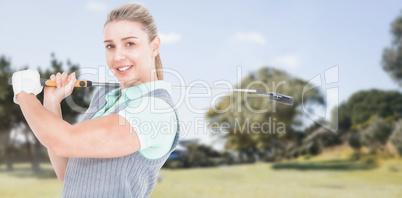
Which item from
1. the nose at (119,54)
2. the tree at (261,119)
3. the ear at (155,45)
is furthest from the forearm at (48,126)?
the tree at (261,119)

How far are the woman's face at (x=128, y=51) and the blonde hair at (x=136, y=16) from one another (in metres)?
0.01

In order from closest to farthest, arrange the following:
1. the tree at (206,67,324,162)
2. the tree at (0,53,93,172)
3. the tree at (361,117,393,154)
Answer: the tree at (0,53,93,172), the tree at (361,117,393,154), the tree at (206,67,324,162)

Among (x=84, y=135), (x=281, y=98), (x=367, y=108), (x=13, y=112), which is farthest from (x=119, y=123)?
(x=367, y=108)

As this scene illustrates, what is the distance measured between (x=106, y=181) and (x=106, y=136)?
0.45ft

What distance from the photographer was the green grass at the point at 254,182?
623 centimetres

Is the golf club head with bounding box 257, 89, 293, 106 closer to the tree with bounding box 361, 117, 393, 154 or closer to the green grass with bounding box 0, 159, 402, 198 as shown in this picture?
the green grass with bounding box 0, 159, 402, 198

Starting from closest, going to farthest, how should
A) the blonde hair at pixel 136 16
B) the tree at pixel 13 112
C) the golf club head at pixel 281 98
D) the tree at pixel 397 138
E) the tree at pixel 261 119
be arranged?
the blonde hair at pixel 136 16
the golf club head at pixel 281 98
the tree at pixel 13 112
the tree at pixel 397 138
the tree at pixel 261 119

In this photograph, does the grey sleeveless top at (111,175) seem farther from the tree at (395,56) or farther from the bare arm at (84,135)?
the tree at (395,56)

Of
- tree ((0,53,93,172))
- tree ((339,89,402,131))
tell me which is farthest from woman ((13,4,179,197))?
tree ((339,89,402,131))

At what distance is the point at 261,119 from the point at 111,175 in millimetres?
6558

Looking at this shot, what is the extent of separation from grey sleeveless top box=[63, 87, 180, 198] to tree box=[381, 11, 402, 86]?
7.32 m

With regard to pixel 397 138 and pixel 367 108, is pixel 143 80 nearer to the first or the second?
pixel 397 138

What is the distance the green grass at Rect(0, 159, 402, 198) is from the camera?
6.23 metres

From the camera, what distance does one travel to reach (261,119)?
24.2ft
